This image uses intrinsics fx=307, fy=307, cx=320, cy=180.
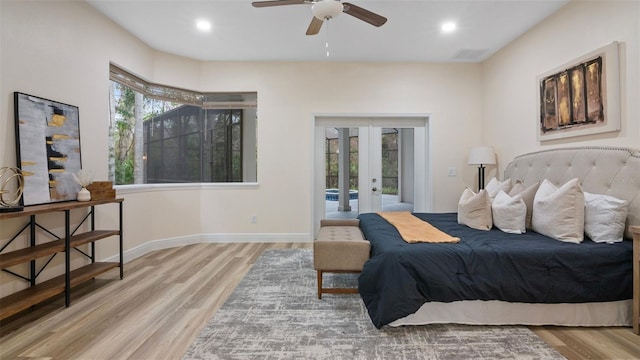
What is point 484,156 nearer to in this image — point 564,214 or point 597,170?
point 597,170

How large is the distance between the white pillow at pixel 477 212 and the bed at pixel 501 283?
55 centimetres

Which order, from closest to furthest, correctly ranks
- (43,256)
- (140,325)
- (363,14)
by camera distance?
(140,325)
(43,256)
(363,14)

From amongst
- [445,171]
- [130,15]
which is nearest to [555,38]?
[445,171]

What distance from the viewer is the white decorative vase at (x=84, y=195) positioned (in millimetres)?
2873

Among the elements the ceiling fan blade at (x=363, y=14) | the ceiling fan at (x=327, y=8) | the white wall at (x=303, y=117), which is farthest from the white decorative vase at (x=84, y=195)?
the ceiling fan blade at (x=363, y=14)

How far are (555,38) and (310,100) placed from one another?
10.2 ft

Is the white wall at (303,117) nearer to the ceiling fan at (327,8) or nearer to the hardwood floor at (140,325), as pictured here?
the hardwood floor at (140,325)

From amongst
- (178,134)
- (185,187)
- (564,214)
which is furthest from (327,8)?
A: (185,187)

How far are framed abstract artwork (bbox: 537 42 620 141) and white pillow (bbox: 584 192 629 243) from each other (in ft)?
2.49

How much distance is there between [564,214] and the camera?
242 centimetres

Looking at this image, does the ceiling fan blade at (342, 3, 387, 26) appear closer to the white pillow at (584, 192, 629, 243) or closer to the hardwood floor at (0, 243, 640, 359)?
the white pillow at (584, 192, 629, 243)

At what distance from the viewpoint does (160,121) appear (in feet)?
14.9

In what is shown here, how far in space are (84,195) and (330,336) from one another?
2.60 metres

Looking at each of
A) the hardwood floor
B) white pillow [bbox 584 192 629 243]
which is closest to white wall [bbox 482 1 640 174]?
white pillow [bbox 584 192 629 243]
